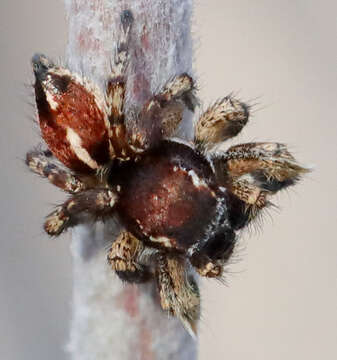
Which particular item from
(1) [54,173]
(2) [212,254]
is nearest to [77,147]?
(1) [54,173]

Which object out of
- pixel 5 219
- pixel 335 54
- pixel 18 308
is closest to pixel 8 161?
pixel 5 219

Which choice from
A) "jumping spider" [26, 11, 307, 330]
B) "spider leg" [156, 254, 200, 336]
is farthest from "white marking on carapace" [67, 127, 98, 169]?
"spider leg" [156, 254, 200, 336]

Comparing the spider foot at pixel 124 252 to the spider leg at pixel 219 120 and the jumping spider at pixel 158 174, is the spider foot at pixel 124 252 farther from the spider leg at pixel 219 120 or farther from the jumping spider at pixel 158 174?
the spider leg at pixel 219 120

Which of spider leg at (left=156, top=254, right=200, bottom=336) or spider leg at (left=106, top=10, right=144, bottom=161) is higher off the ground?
spider leg at (left=106, top=10, right=144, bottom=161)

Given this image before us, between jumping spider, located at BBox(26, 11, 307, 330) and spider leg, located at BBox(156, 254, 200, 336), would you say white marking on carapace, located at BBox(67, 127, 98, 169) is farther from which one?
spider leg, located at BBox(156, 254, 200, 336)

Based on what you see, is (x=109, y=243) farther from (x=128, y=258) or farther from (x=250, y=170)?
(x=250, y=170)

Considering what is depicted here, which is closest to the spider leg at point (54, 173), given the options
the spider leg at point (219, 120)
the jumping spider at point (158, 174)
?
the jumping spider at point (158, 174)
